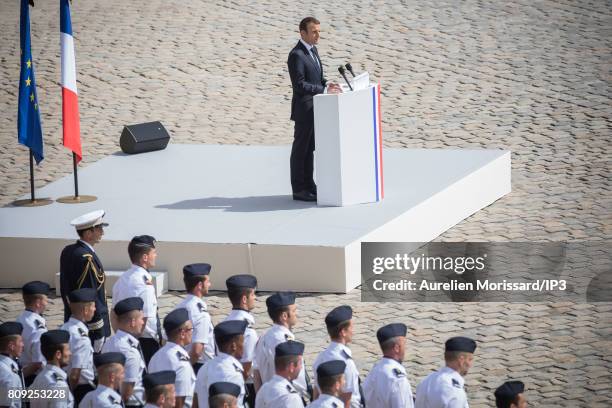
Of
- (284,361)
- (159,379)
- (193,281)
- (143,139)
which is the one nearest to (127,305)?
(193,281)

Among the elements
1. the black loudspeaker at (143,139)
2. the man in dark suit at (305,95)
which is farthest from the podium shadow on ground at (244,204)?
the black loudspeaker at (143,139)

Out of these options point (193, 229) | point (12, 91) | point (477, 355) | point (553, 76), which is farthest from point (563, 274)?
point (12, 91)

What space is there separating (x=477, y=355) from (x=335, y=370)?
3005mm

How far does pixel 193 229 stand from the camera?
42.5 ft

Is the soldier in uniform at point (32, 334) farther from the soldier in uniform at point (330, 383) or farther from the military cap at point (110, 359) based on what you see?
the soldier in uniform at point (330, 383)

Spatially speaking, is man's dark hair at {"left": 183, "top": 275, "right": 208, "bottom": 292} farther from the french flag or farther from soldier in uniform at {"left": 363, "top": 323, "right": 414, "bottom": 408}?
the french flag

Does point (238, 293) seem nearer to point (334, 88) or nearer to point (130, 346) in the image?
point (130, 346)

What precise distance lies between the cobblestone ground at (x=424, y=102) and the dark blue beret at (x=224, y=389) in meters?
2.58

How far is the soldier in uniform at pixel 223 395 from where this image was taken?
25.3ft

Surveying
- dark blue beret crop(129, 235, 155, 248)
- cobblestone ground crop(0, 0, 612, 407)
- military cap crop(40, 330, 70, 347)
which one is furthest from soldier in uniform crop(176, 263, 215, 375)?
cobblestone ground crop(0, 0, 612, 407)

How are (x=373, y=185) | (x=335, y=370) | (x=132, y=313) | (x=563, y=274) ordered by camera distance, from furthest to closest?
(x=373, y=185)
(x=563, y=274)
(x=132, y=313)
(x=335, y=370)

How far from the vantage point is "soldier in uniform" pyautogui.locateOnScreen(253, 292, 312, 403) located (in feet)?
29.9

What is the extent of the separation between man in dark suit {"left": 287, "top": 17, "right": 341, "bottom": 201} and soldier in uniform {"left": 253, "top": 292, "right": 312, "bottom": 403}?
4.22 metres

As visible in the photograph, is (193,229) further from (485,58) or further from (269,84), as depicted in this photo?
(485,58)
